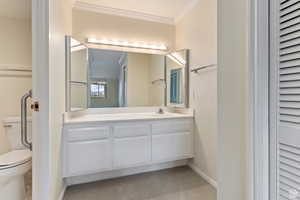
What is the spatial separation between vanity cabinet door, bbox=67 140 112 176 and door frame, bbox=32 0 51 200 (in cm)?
63

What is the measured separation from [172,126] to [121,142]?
30.5 inches

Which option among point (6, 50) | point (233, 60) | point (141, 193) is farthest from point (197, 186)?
point (6, 50)

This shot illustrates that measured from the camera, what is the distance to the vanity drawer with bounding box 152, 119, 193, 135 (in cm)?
246

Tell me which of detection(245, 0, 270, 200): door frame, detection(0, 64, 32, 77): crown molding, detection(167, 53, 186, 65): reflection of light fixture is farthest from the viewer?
detection(167, 53, 186, 65): reflection of light fixture

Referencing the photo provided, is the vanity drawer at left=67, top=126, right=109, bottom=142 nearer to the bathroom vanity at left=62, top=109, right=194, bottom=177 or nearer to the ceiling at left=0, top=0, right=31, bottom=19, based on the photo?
the bathroom vanity at left=62, top=109, right=194, bottom=177

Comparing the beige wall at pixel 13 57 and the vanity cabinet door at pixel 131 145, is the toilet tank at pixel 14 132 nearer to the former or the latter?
the beige wall at pixel 13 57

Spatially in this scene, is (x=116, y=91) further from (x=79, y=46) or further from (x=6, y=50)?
(x=6, y=50)

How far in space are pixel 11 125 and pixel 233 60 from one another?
7.77ft

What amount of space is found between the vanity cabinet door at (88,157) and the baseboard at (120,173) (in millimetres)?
285

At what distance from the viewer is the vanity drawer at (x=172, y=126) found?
2.46m

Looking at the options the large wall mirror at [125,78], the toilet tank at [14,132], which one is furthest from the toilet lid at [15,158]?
the large wall mirror at [125,78]

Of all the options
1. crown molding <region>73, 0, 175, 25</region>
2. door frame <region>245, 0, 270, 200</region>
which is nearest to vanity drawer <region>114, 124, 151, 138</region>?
door frame <region>245, 0, 270, 200</region>

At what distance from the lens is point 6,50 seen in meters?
2.46

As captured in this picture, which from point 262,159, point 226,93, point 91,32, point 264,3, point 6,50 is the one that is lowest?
point 262,159
